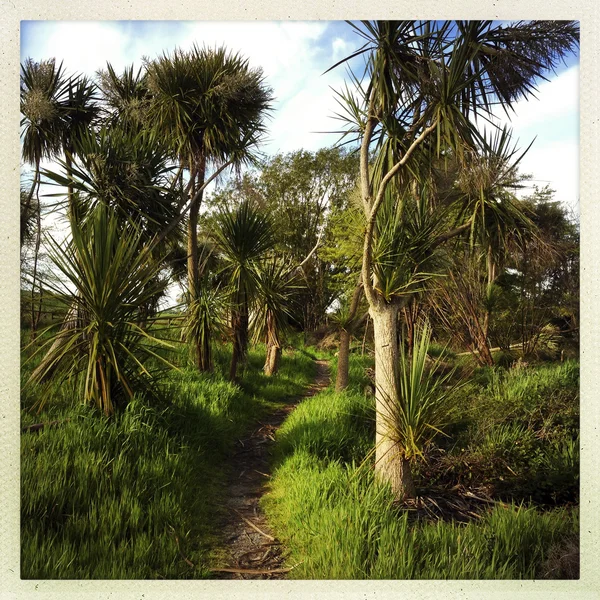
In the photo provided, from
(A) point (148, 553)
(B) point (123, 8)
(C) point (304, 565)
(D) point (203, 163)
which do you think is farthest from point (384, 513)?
(D) point (203, 163)

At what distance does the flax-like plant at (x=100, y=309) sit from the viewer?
2.75 metres

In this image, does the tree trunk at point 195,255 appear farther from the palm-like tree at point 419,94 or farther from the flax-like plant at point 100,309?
the palm-like tree at point 419,94

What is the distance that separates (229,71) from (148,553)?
4.79m

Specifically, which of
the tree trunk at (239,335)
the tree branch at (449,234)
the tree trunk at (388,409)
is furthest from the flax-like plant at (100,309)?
the tree trunk at (239,335)

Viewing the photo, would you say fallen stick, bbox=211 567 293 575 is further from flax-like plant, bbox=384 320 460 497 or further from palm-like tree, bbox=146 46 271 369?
palm-like tree, bbox=146 46 271 369

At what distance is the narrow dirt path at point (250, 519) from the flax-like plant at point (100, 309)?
105 centimetres

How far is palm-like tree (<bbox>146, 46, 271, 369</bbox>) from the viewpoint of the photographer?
15.9ft

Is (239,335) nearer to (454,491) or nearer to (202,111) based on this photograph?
(202,111)

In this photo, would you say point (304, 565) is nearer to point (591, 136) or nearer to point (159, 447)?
point (159, 447)

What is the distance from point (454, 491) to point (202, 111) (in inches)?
192

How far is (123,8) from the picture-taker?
2.38 metres

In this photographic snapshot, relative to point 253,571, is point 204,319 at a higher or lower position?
higher

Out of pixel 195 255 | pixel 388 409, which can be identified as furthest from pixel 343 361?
pixel 388 409

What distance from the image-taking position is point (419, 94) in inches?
118
